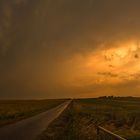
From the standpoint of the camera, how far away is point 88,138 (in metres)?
19.3

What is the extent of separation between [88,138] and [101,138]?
124 centimetres

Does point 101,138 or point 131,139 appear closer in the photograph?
point 101,138

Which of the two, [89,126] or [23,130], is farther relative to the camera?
[89,126]

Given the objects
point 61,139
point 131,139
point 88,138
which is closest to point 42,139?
point 61,139

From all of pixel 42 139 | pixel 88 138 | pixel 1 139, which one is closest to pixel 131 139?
pixel 88 138

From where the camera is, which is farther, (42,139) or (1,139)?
(42,139)

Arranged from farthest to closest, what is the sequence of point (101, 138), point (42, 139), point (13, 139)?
point (42, 139) < point (13, 139) < point (101, 138)

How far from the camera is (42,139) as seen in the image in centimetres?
2158

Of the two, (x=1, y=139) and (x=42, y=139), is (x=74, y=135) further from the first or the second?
(x=1, y=139)

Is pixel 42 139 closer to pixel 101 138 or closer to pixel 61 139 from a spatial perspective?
pixel 61 139

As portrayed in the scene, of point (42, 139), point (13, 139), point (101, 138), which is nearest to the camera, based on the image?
point (101, 138)

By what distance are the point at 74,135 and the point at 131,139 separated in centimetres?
292

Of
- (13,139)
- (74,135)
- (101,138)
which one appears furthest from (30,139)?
(101,138)

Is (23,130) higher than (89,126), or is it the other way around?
(89,126)
